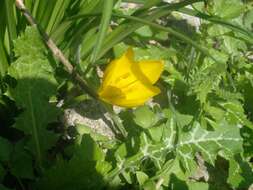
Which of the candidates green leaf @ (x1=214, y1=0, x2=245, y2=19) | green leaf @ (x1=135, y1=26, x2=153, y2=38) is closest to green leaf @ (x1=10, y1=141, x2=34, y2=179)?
green leaf @ (x1=135, y1=26, x2=153, y2=38)

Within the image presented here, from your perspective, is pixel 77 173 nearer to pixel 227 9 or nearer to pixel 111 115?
pixel 111 115

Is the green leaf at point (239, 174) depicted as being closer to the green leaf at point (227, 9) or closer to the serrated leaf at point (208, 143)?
the serrated leaf at point (208, 143)

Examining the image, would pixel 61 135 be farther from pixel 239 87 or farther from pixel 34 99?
pixel 239 87

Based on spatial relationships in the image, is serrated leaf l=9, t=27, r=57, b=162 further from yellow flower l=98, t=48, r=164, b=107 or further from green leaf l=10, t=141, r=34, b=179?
yellow flower l=98, t=48, r=164, b=107

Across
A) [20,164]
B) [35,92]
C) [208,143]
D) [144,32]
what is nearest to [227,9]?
[144,32]

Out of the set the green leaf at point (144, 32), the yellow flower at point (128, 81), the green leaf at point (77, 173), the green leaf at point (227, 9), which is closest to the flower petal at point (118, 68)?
the yellow flower at point (128, 81)
